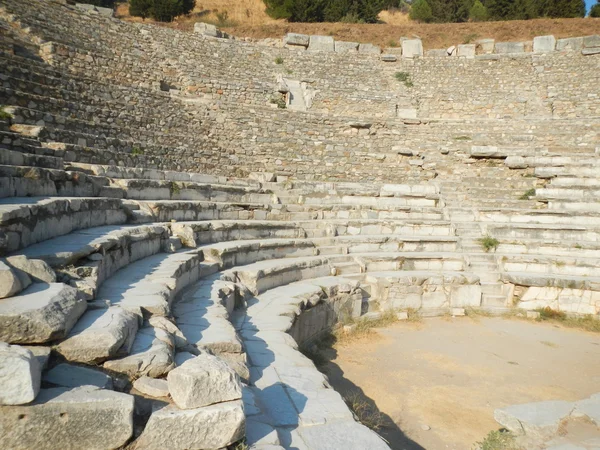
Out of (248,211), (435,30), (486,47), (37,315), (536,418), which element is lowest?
(536,418)

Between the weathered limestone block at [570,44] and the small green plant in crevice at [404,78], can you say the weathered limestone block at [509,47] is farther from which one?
the small green plant in crevice at [404,78]

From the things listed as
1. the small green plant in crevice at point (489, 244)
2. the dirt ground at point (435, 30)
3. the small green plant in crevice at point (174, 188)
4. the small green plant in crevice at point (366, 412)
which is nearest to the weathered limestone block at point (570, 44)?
the dirt ground at point (435, 30)

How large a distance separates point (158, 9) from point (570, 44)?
884 inches

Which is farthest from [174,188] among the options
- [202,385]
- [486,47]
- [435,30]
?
[435,30]

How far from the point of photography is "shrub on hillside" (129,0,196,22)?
1072 inches

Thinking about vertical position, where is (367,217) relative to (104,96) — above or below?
below

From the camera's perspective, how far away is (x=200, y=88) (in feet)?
53.3

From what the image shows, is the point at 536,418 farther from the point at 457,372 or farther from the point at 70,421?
the point at 70,421

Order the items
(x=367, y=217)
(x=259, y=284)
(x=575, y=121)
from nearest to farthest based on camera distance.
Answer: (x=259, y=284), (x=367, y=217), (x=575, y=121)

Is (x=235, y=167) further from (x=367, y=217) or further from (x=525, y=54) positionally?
(x=525, y=54)

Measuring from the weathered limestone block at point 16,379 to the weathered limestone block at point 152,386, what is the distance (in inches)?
22.4

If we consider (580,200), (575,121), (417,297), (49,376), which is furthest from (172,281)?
(575,121)

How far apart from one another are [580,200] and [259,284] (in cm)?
856

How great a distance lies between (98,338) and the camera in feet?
8.25
